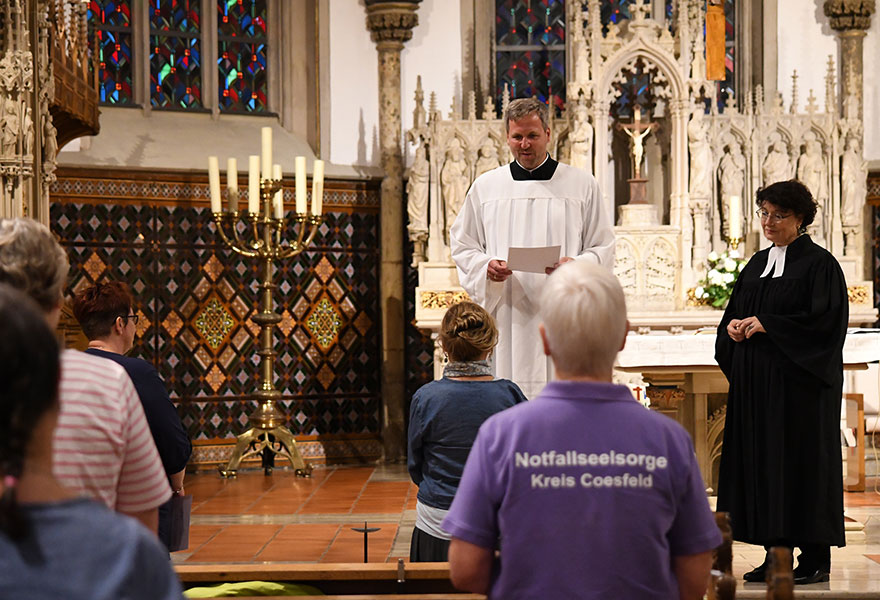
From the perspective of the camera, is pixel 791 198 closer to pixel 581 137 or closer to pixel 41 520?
pixel 41 520

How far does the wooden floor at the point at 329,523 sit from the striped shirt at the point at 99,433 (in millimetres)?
2846

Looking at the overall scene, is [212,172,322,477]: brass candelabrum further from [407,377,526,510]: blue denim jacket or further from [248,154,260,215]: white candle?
[407,377,526,510]: blue denim jacket

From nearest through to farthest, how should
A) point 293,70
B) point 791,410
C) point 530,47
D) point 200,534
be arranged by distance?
point 791,410 → point 200,534 → point 293,70 → point 530,47

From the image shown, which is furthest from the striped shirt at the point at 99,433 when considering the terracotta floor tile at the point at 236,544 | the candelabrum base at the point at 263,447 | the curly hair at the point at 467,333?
the candelabrum base at the point at 263,447

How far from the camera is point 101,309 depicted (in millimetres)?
3385

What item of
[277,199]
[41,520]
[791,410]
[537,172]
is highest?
[277,199]

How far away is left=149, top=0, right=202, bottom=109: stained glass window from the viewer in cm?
1010

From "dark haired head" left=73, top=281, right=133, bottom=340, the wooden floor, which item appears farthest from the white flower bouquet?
"dark haired head" left=73, top=281, right=133, bottom=340

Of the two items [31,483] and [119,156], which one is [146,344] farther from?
[31,483]

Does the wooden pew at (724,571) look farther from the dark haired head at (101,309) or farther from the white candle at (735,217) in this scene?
the white candle at (735,217)

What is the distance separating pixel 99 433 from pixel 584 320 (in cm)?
89

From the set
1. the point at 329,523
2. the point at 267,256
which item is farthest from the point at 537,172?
the point at 267,256

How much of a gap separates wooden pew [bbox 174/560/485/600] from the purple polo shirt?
2.41ft

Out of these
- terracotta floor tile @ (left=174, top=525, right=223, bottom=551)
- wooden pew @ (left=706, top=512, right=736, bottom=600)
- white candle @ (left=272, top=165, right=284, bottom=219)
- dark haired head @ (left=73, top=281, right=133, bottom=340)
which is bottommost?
terracotta floor tile @ (left=174, top=525, right=223, bottom=551)
